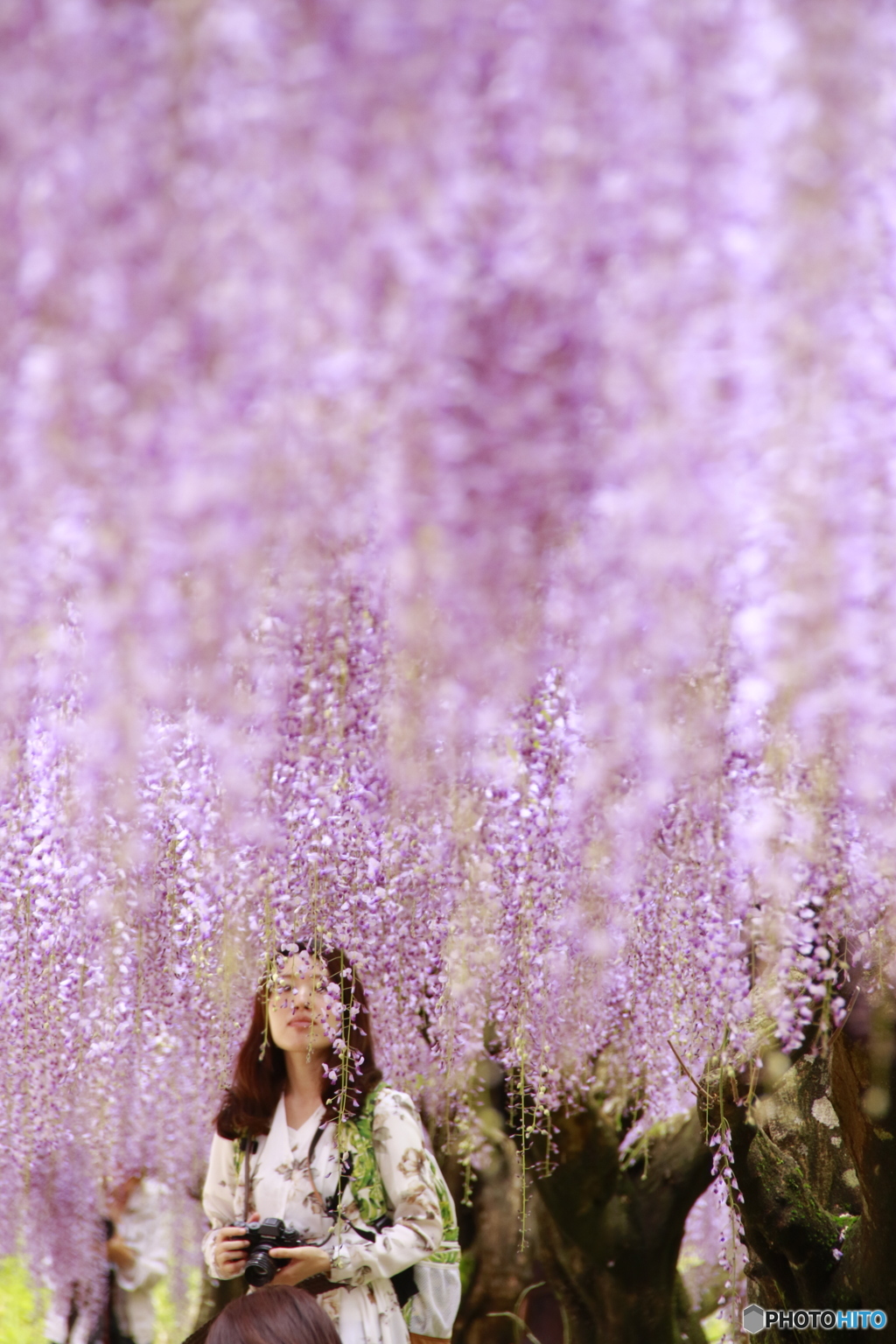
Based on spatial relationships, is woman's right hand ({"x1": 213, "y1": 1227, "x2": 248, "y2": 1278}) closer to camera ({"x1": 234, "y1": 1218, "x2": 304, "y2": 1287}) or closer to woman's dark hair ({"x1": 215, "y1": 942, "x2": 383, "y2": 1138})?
camera ({"x1": 234, "y1": 1218, "x2": 304, "y2": 1287})

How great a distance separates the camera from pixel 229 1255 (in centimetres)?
273

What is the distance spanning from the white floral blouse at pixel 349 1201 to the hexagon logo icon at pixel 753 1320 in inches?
41.5

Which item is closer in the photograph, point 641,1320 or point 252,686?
point 252,686

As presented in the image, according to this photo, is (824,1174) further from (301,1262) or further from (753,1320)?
(301,1262)

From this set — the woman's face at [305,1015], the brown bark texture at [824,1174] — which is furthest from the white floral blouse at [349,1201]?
the brown bark texture at [824,1174]

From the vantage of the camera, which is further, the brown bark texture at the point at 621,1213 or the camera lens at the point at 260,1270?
the brown bark texture at the point at 621,1213

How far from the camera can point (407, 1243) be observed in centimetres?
276

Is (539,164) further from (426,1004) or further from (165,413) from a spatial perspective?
(426,1004)

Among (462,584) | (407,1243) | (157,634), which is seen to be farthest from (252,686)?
(407,1243)

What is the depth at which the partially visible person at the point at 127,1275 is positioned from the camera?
5.12m

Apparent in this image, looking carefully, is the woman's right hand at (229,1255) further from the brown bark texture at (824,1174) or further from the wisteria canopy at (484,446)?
the brown bark texture at (824,1174)

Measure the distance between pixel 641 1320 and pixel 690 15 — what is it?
3.96 metres

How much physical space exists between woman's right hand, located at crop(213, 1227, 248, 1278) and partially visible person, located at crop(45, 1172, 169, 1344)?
8.79 feet

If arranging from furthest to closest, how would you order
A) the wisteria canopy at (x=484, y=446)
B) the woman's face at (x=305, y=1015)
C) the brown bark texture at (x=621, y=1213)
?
the brown bark texture at (x=621, y=1213) < the woman's face at (x=305, y=1015) < the wisteria canopy at (x=484, y=446)
